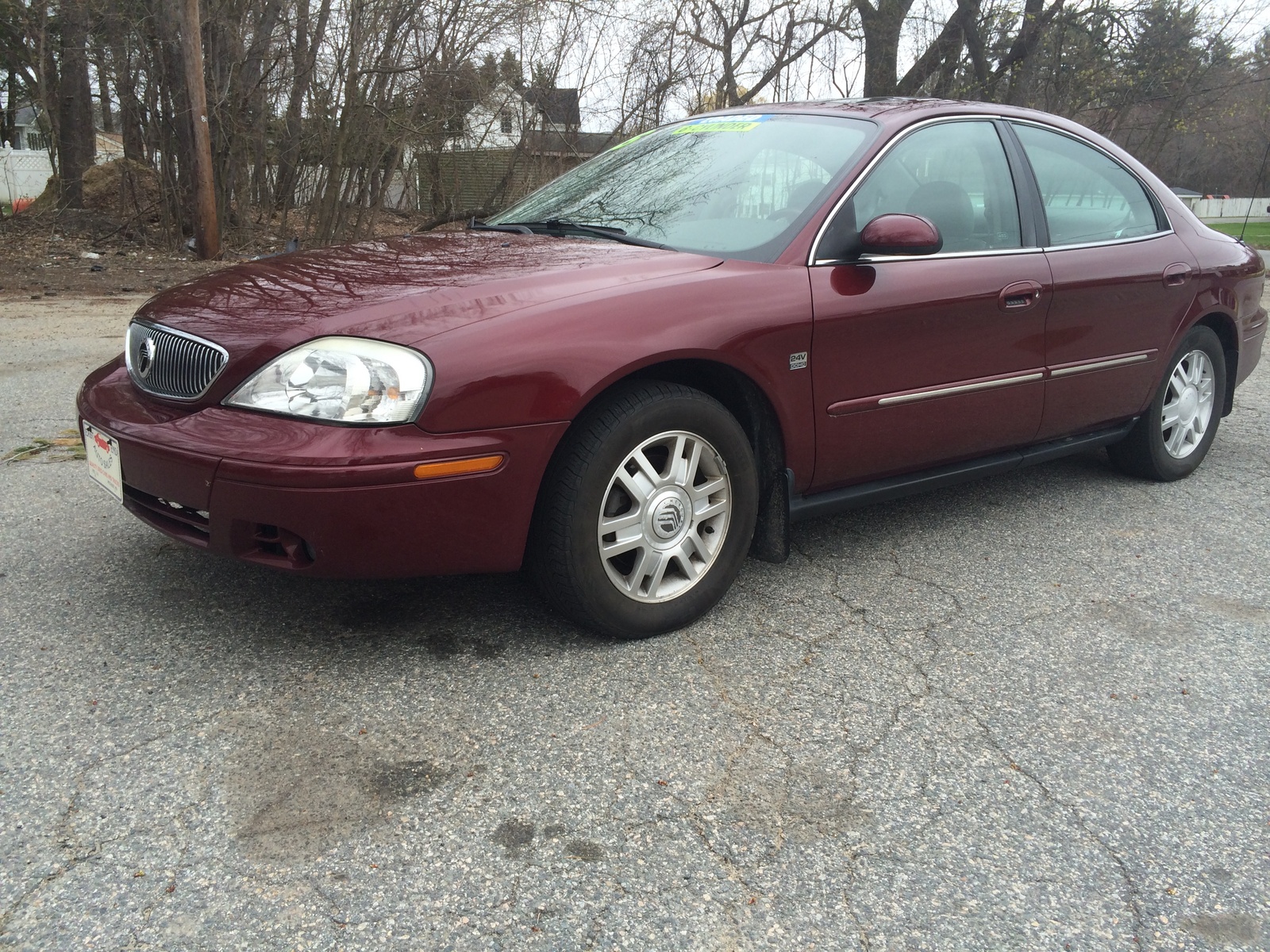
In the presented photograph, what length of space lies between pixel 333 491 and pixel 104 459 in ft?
3.08

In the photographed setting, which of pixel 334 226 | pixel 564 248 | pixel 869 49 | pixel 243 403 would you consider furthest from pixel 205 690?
pixel 869 49

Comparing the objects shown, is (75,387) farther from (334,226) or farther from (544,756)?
(334,226)

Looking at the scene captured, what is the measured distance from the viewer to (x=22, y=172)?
88.2 ft

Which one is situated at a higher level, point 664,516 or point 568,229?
point 568,229

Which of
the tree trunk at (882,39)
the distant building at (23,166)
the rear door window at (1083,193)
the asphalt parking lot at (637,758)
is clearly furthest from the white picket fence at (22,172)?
the rear door window at (1083,193)

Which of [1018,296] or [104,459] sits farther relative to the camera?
[1018,296]

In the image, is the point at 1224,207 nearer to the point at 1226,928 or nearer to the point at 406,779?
the point at 1226,928

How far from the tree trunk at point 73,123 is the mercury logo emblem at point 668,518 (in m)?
15.5

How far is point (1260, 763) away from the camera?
246 cm

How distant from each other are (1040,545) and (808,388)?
4.37ft

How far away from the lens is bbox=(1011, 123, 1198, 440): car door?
12.7 ft

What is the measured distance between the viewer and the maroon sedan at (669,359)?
2.52m

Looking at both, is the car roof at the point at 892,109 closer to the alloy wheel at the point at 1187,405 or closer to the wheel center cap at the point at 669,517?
the alloy wheel at the point at 1187,405

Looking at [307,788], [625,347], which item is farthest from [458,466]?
[307,788]
